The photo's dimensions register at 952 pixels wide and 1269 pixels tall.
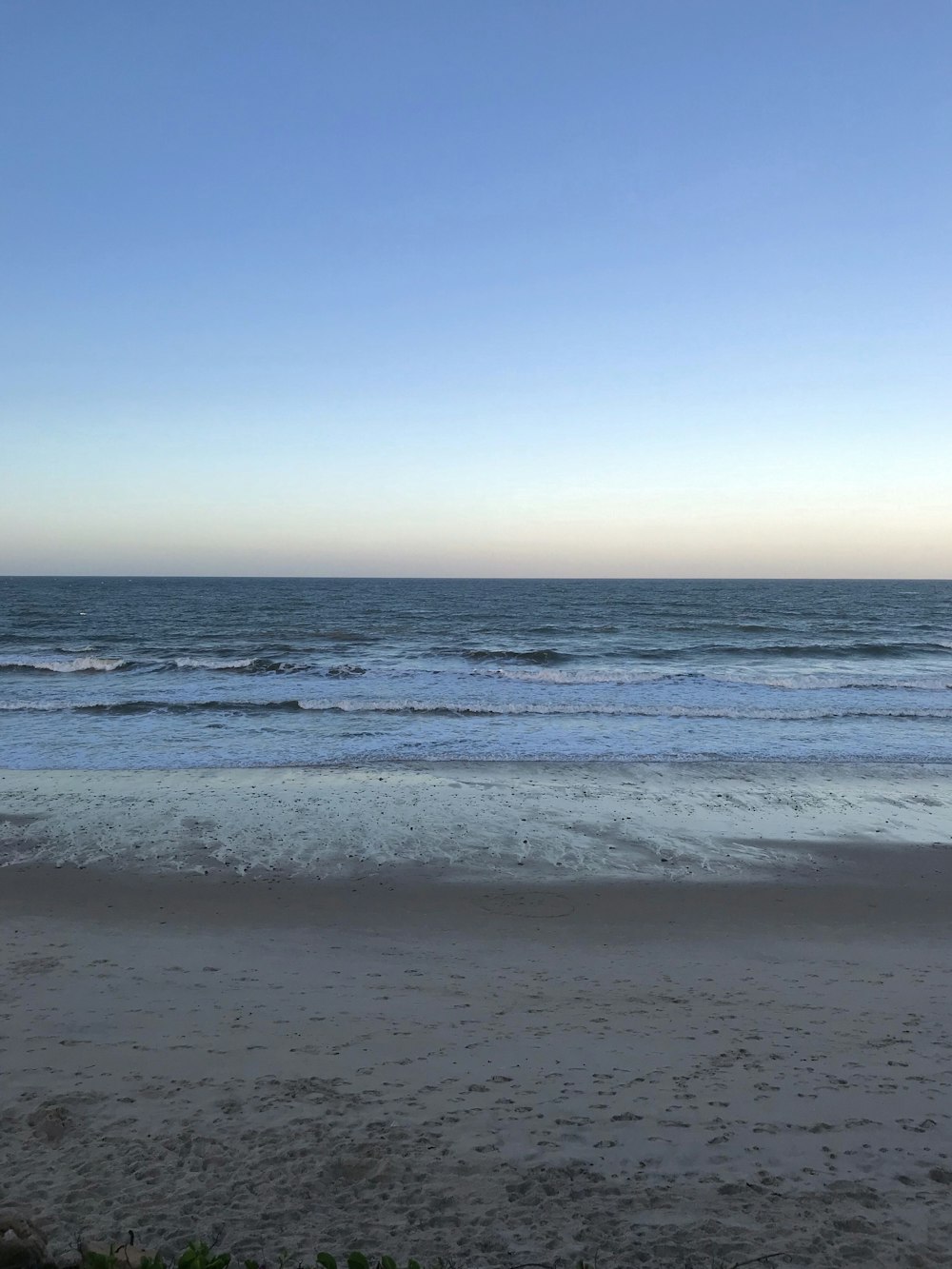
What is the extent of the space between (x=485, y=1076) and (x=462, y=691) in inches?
762

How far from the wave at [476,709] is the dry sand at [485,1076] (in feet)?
39.7

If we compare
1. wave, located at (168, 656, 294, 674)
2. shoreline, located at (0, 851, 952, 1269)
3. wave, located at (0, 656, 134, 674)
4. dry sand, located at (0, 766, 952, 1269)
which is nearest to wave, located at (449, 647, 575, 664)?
wave, located at (168, 656, 294, 674)

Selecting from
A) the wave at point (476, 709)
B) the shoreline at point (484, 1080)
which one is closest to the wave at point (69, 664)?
the wave at point (476, 709)

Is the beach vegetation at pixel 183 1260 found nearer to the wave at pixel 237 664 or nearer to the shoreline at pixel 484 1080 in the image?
the shoreline at pixel 484 1080

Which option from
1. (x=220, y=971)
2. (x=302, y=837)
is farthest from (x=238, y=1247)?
(x=302, y=837)

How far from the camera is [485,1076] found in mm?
4832

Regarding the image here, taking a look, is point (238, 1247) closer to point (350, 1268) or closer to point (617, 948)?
point (350, 1268)

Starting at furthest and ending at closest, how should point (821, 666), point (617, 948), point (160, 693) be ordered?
point (821, 666) → point (160, 693) → point (617, 948)

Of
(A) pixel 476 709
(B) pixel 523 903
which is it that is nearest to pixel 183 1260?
(B) pixel 523 903

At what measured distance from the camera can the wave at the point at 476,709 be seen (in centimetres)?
1995

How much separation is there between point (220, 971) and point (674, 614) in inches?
2140

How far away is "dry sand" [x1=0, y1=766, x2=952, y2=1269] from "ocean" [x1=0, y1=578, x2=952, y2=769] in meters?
7.80

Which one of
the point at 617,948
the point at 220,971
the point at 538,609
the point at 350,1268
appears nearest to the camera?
the point at 350,1268

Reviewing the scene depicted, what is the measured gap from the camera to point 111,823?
34.9 feet
